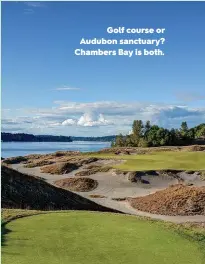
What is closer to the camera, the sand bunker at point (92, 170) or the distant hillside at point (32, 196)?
the distant hillside at point (32, 196)

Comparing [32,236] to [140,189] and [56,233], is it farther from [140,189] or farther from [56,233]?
[140,189]

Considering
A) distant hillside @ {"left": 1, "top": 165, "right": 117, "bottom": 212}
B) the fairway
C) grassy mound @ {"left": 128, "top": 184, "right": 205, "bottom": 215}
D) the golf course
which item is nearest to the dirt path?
the golf course

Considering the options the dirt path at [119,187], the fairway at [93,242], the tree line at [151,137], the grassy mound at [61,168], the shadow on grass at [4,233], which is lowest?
the dirt path at [119,187]

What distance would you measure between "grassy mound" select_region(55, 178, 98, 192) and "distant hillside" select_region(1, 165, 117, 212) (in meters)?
11.7

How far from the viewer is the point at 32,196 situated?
2859 cm

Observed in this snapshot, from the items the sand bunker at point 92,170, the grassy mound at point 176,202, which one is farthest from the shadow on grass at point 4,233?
the sand bunker at point 92,170

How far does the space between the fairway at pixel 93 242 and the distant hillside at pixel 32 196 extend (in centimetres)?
1043

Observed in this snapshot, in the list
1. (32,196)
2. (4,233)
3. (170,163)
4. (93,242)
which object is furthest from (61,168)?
(93,242)

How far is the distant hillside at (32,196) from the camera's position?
87.0ft

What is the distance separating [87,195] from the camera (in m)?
42.2

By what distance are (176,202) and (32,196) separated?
11.0 metres

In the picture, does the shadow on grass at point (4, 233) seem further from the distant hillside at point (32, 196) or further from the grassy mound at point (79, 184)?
the grassy mound at point (79, 184)

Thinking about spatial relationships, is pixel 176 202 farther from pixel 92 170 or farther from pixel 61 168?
pixel 61 168

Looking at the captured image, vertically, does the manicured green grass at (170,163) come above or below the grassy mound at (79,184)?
above
